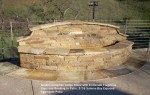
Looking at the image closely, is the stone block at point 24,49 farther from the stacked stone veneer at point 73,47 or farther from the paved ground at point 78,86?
the paved ground at point 78,86

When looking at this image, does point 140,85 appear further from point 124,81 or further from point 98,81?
point 98,81

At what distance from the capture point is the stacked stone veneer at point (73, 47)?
639cm

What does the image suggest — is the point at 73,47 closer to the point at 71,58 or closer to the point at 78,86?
the point at 71,58

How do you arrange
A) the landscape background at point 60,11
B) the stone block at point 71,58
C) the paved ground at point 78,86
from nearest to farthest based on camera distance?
the paved ground at point 78,86 < the stone block at point 71,58 < the landscape background at point 60,11

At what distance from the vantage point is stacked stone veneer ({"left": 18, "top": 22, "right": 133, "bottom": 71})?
639 centimetres

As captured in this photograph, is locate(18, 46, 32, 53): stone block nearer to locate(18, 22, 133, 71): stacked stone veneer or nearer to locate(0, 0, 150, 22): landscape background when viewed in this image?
locate(18, 22, 133, 71): stacked stone veneer

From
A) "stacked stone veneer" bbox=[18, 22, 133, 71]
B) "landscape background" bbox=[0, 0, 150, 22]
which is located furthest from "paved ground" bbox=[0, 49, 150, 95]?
"landscape background" bbox=[0, 0, 150, 22]

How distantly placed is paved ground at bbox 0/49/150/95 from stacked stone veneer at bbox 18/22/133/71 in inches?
27.0

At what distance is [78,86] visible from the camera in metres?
5.64

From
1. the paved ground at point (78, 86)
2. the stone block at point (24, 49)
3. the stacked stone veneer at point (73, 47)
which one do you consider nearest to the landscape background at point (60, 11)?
the stacked stone veneer at point (73, 47)

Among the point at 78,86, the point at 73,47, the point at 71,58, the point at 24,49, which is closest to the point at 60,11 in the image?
the point at 73,47

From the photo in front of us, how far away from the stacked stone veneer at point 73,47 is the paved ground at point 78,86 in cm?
69

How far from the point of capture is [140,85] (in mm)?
5738

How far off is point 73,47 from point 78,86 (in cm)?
191
